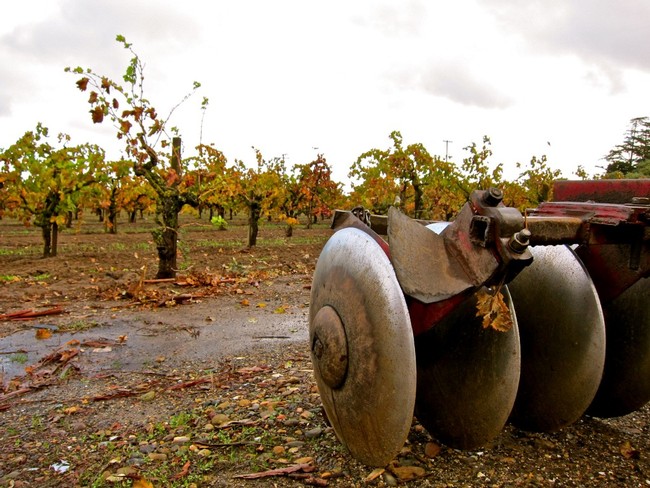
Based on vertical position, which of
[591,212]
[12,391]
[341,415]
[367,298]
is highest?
[591,212]

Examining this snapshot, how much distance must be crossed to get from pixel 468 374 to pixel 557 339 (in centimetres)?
68

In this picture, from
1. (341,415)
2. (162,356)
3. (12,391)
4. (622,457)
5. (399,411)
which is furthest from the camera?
(162,356)

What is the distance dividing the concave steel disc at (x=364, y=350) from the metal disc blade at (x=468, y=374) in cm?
52

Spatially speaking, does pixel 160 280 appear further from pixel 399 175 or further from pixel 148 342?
pixel 399 175

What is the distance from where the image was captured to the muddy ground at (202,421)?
273cm

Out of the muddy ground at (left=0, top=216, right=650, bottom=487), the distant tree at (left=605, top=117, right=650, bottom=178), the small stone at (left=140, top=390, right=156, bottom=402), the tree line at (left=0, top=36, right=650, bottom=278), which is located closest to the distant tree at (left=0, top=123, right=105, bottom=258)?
the tree line at (left=0, top=36, right=650, bottom=278)

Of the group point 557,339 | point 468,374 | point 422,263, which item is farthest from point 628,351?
point 422,263

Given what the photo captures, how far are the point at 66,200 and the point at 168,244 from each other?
5.38 meters

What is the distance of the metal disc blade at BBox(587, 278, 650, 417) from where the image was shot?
3.28 metres

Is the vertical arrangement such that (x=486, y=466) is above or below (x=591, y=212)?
below

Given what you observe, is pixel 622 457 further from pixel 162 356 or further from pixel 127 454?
pixel 162 356

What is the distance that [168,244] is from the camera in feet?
31.1

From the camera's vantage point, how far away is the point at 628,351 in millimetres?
3320

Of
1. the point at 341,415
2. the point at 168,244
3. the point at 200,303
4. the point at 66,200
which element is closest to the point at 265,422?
the point at 341,415
